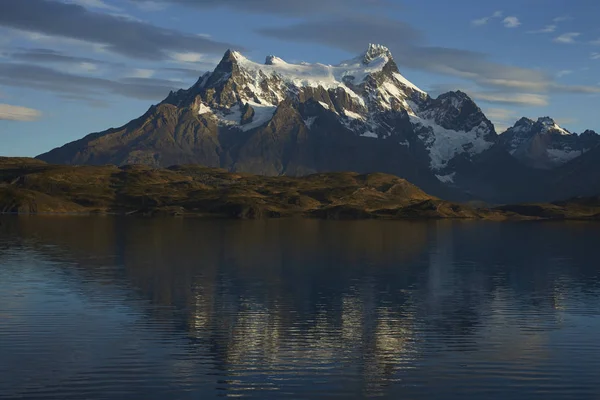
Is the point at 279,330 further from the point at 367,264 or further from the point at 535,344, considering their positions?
the point at 367,264

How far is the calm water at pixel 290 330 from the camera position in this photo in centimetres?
5788

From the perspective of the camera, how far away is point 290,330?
78.0 metres

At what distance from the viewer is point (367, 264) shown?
148875mm

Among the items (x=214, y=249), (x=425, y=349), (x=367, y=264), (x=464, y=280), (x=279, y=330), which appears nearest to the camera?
(x=425, y=349)

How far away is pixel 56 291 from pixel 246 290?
23977mm

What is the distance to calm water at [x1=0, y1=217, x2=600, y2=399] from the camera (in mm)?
57875

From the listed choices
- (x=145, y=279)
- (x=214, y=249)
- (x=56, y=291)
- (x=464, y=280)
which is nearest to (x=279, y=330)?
(x=56, y=291)

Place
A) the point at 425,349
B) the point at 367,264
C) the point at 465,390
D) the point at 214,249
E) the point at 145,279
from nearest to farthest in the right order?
the point at 465,390
the point at 425,349
the point at 145,279
the point at 367,264
the point at 214,249

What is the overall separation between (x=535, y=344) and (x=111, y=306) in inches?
1784

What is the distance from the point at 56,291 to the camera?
101m

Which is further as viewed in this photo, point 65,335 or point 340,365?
point 65,335

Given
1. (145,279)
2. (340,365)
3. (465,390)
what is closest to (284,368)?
(340,365)

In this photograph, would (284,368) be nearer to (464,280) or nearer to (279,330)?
(279,330)

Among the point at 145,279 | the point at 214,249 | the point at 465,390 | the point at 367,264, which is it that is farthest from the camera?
the point at 214,249
